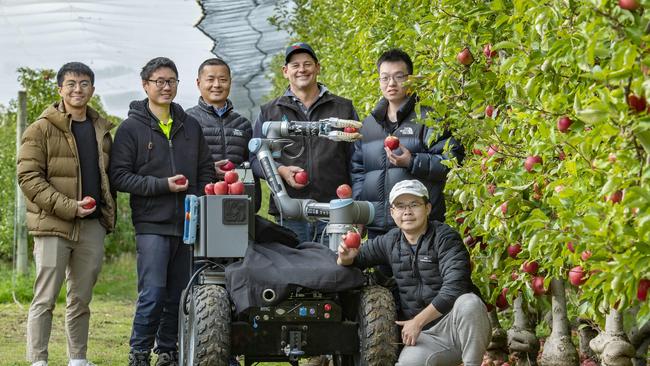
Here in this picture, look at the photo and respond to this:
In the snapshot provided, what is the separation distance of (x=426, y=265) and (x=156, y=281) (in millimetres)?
1729

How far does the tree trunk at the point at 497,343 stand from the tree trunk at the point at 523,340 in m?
0.19

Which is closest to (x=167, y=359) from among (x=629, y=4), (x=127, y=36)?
(x=629, y=4)

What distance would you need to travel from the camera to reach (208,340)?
488 cm

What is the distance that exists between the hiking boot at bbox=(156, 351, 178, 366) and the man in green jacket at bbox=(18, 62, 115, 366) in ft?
1.79

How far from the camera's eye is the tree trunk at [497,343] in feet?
24.7

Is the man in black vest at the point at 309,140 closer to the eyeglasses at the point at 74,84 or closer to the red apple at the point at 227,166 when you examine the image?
the red apple at the point at 227,166

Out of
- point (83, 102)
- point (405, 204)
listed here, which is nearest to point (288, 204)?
point (405, 204)

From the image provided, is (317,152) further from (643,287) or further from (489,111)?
(643,287)

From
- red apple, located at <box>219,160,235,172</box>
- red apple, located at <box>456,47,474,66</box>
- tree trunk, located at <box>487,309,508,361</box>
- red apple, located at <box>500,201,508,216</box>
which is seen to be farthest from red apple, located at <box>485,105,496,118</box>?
tree trunk, located at <box>487,309,508,361</box>

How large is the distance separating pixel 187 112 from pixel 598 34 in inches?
156

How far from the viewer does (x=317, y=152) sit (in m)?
6.47

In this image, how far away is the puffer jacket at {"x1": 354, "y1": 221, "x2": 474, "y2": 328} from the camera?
5.16 meters

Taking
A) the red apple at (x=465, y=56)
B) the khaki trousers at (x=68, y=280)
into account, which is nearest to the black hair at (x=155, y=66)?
the khaki trousers at (x=68, y=280)

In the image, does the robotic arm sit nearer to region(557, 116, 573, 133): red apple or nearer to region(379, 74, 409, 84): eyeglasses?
region(379, 74, 409, 84): eyeglasses
